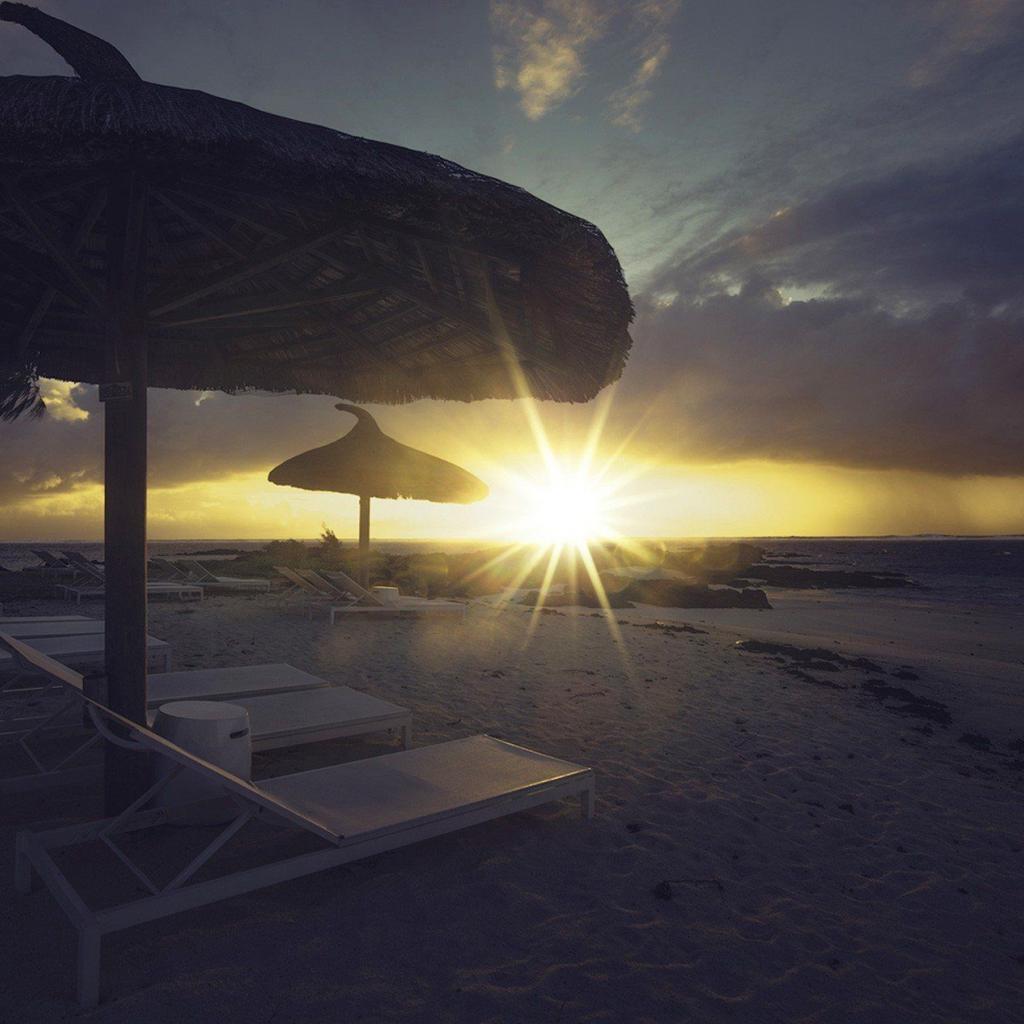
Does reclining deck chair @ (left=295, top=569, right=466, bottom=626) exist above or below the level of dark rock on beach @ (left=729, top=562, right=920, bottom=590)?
above

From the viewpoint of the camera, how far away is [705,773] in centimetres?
454

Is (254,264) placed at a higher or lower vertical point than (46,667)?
higher

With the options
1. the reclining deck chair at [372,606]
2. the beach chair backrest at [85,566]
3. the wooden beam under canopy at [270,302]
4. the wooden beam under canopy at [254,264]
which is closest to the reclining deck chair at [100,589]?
the beach chair backrest at [85,566]

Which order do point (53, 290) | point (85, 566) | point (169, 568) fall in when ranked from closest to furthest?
1. point (53, 290)
2. point (85, 566)
3. point (169, 568)

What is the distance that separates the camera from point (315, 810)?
9.52 feet

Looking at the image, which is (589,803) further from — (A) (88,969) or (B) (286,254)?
(B) (286,254)

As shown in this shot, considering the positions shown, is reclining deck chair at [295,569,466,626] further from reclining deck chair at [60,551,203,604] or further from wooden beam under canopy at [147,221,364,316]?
wooden beam under canopy at [147,221,364,316]

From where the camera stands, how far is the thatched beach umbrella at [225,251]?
2.61 metres

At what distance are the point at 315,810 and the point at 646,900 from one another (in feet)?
4.88

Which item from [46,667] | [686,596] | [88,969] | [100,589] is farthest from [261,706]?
[686,596]

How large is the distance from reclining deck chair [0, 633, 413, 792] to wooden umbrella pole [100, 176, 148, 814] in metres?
0.25

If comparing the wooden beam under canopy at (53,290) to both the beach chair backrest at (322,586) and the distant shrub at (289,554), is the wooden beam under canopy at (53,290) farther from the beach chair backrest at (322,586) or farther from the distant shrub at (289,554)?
the distant shrub at (289,554)

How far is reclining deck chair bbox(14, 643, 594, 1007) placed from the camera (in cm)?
230

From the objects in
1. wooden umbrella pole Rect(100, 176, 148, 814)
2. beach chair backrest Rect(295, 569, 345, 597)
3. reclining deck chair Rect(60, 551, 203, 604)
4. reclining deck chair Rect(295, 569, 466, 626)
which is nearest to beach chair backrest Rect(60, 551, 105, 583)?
reclining deck chair Rect(60, 551, 203, 604)
